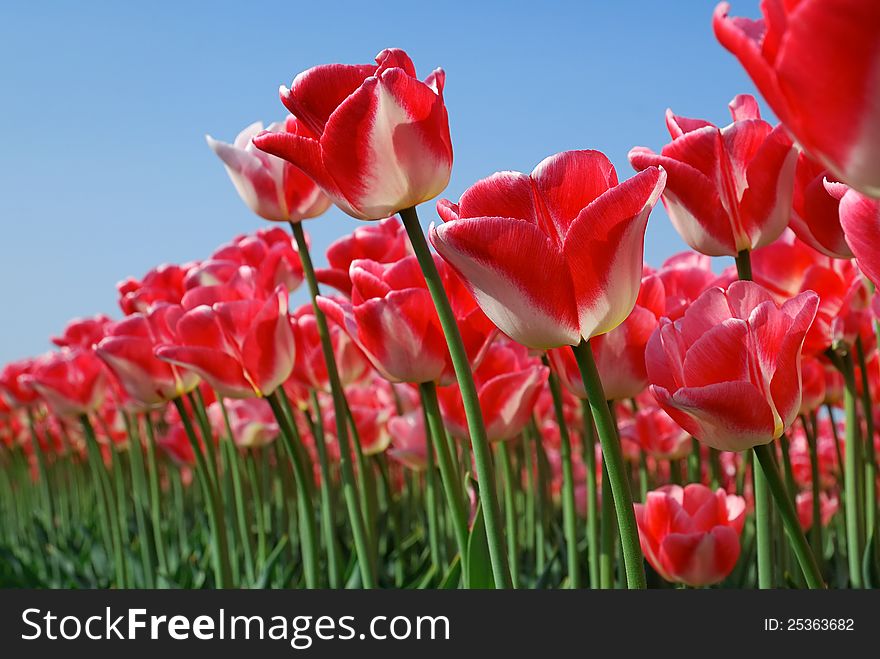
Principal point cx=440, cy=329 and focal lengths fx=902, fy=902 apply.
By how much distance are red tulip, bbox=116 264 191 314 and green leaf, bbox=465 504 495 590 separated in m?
1.14

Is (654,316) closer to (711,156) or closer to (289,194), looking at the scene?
(711,156)

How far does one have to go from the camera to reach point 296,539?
248 cm

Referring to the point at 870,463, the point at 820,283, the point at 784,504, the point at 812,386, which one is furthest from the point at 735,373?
the point at 812,386

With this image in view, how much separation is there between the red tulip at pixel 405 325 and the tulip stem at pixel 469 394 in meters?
0.19

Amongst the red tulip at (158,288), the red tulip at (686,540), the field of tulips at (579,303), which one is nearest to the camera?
the field of tulips at (579,303)

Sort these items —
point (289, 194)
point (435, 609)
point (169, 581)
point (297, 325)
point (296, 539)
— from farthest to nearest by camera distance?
point (296, 539) → point (169, 581) → point (297, 325) → point (289, 194) → point (435, 609)

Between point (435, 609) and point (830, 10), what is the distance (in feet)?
1.84

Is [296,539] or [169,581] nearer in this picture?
[169,581]

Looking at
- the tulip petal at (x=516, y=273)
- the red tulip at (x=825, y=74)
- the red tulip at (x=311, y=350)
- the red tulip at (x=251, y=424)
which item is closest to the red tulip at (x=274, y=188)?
the red tulip at (x=311, y=350)

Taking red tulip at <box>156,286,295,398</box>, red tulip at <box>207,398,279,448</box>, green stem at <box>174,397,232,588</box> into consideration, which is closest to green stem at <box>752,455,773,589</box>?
red tulip at <box>156,286,295,398</box>

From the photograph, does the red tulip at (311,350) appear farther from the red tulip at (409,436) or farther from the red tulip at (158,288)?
the red tulip at (158,288)

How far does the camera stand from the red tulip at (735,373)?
2.26 feet

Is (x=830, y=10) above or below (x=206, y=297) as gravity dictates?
below

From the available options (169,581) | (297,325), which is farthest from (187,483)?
(297,325)
